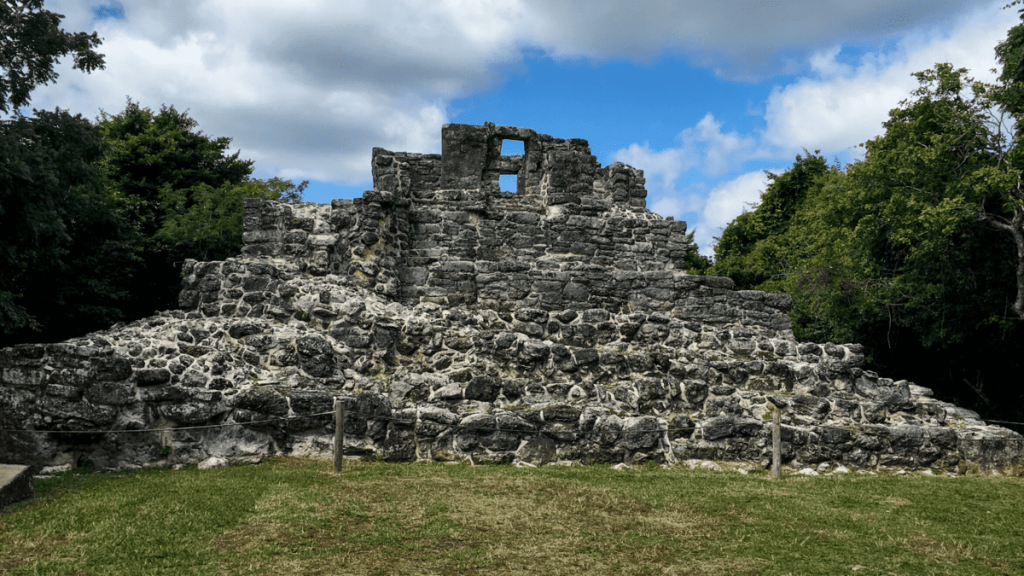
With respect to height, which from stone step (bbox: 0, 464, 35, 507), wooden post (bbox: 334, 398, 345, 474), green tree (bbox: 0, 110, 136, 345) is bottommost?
stone step (bbox: 0, 464, 35, 507)

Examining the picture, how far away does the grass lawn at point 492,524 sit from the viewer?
507cm

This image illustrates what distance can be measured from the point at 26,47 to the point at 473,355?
11705 millimetres

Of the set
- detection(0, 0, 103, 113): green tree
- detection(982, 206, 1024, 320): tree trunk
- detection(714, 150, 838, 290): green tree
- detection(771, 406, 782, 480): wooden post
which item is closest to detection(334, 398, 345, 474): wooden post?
detection(771, 406, 782, 480): wooden post

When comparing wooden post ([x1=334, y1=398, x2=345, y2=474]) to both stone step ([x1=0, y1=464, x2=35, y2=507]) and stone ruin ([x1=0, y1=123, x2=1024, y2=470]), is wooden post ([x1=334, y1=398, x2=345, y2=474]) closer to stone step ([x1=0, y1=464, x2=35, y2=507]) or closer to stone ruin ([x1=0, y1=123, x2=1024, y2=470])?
stone ruin ([x1=0, y1=123, x2=1024, y2=470])

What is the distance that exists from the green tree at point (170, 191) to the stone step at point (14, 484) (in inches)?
494

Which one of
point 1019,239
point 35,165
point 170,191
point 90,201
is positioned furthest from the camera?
point 170,191

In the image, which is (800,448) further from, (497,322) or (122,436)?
(122,436)

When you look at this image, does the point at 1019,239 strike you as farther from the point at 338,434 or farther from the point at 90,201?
the point at 90,201

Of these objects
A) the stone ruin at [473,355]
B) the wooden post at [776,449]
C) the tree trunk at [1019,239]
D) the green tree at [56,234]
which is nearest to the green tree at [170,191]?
the green tree at [56,234]

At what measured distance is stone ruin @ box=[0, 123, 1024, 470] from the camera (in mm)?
8625

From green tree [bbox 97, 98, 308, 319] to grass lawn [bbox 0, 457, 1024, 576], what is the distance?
12944 millimetres

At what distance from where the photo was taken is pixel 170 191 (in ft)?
69.2

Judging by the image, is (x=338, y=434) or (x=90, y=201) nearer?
→ (x=338, y=434)

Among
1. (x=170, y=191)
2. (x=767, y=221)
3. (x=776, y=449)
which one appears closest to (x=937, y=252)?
(x=776, y=449)
